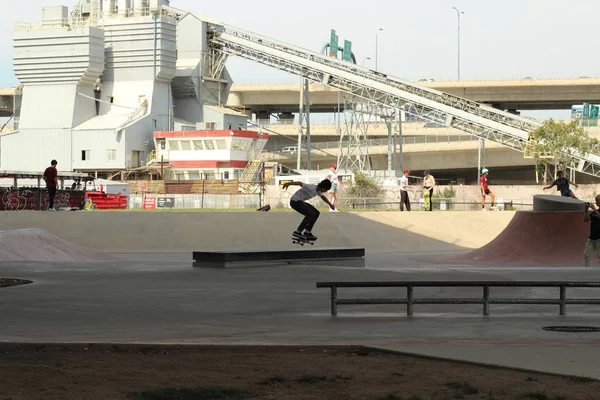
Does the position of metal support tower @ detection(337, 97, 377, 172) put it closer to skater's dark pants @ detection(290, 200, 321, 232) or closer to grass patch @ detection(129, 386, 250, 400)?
skater's dark pants @ detection(290, 200, 321, 232)

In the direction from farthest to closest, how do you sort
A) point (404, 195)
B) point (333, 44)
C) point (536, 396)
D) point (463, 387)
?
point (333, 44)
point (404, 195)
point (463, 387)
point (536, 396)

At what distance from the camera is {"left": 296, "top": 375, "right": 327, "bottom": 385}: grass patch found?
9.20 m

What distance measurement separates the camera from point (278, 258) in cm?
2175

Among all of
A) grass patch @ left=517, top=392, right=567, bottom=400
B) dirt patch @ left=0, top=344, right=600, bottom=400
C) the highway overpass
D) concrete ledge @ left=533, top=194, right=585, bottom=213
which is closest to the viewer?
grass patch @ left=517, top=392, right=567, bottom=400

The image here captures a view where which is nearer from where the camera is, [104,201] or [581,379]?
[581,379]

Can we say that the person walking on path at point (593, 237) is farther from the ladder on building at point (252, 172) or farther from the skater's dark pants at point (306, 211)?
the ladder on building at point (252, 172)

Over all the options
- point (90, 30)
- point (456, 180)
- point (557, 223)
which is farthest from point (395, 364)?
point (456, 180)

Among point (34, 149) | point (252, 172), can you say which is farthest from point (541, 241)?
point (34, 149)

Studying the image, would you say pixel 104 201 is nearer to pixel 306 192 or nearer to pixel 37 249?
pixel 37 249

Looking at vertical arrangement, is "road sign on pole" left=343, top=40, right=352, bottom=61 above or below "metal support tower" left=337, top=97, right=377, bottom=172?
above

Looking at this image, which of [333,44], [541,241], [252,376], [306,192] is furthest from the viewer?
[333,44]

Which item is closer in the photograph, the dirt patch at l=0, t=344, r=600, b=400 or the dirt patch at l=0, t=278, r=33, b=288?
the dirt patch at l=0, t=344, r=600, b=400

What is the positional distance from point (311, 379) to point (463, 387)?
52.2 inches

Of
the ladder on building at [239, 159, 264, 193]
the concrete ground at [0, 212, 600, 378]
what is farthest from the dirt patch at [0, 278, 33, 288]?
the ladder on building at [239, 159, 264, 193]
